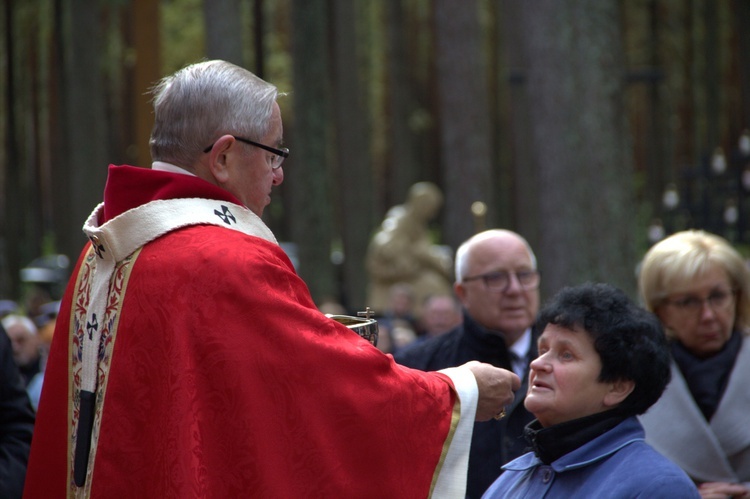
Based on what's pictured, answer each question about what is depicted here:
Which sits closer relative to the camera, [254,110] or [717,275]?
[254,110]

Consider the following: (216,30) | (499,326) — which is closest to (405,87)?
(216,30)

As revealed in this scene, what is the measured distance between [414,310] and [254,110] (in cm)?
1222

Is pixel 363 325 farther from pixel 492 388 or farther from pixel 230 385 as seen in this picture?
pixel 230 385

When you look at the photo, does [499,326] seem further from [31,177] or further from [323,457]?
[31,177]

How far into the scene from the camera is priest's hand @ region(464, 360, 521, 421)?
3244 mm

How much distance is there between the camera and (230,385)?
2863mm

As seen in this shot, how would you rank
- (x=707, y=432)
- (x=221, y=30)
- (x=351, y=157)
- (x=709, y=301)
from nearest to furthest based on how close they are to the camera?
(x=707, y=432) → (x=709, y=301) → (x=221, y=30) → (x=351, y=157)

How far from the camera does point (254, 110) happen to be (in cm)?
313

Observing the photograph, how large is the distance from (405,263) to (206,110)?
43.4 feet

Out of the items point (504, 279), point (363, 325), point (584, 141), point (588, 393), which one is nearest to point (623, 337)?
point (588, 393)

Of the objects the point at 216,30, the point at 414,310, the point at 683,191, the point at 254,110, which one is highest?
the point at 216,30

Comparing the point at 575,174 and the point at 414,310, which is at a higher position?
the point at 575,174

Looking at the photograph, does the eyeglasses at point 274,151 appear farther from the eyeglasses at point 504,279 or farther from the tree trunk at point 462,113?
the tree trunk at point 462,113

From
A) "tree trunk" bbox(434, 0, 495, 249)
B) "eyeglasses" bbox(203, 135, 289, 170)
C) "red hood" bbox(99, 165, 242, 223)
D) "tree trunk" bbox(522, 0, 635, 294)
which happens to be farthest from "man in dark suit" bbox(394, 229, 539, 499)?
"tree trunk" bbox(434, 0, 495, 249)
